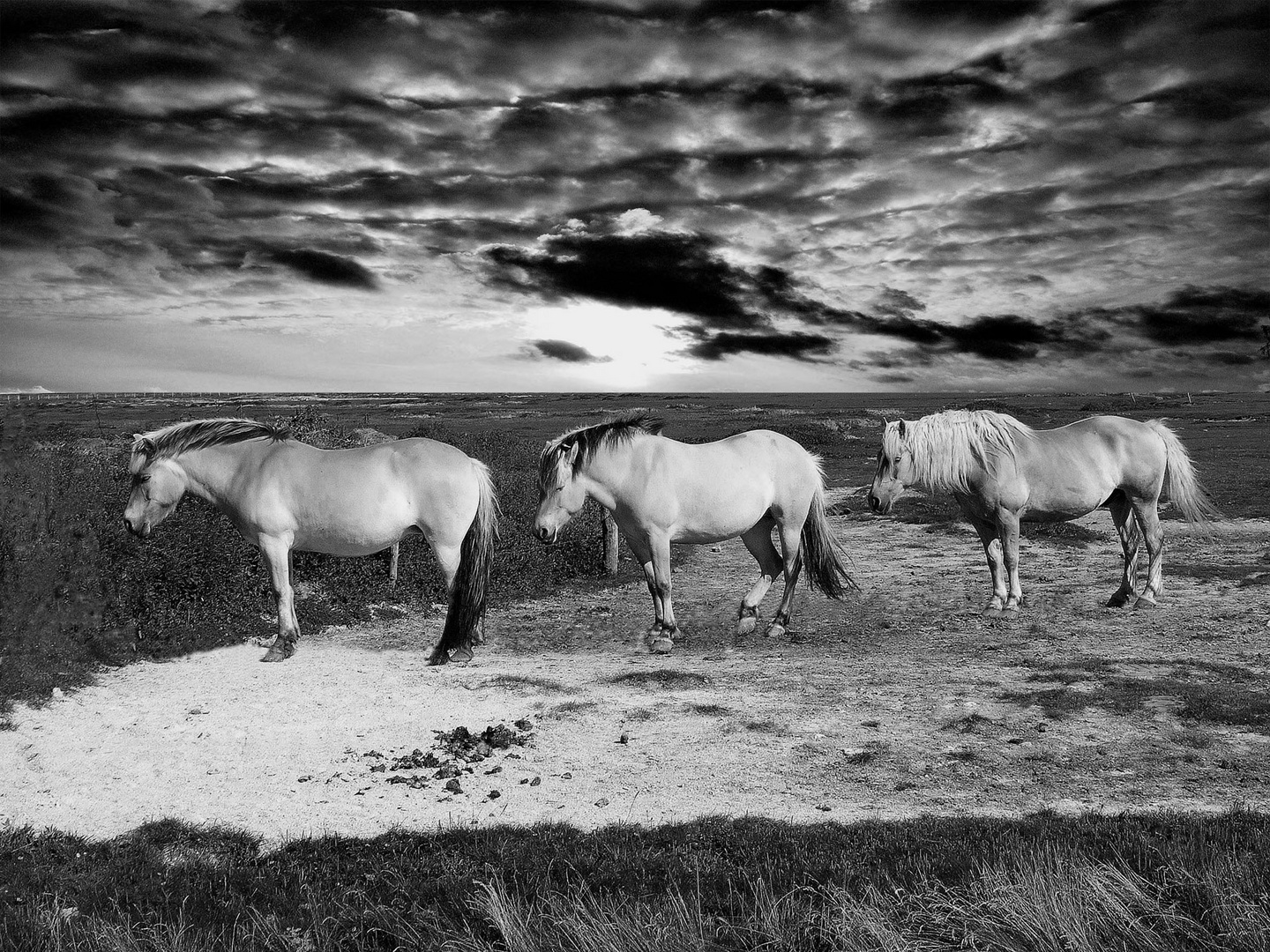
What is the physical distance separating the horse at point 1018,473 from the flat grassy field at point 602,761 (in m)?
0.83

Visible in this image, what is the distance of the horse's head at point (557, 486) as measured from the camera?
411 inches

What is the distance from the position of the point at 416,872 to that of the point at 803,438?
145 feet

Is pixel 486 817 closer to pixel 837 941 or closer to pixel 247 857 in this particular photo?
pixel 247 857

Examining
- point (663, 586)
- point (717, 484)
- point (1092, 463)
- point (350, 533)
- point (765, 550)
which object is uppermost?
point (1092, 463)

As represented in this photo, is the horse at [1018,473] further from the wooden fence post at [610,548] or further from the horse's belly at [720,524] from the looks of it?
the wooden fence post at [610,548]

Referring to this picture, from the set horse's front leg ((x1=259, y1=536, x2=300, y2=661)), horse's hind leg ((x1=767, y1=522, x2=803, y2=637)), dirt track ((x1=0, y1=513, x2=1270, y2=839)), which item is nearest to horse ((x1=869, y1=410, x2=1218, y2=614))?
dirt track ((x1=0, y1=513, x2=1270, y2=839))

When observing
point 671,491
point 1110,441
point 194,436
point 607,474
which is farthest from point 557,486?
point 1110,441

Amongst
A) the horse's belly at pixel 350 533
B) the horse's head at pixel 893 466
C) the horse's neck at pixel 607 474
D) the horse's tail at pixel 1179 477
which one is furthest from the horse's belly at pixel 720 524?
the horse's tail at pixel 1179 477

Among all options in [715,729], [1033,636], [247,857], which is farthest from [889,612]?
[247,857]

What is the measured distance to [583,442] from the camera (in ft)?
34.7

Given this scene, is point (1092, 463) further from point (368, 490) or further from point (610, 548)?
point (368, 490)

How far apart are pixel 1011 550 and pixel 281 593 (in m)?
9.61

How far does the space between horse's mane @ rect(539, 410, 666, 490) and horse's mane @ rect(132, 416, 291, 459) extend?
10.7 feet

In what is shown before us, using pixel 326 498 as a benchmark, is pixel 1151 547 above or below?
below
